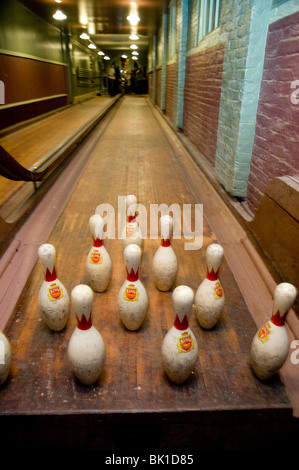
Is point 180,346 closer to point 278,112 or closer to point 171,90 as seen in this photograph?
point 278,112

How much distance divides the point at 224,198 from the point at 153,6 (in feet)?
27.8

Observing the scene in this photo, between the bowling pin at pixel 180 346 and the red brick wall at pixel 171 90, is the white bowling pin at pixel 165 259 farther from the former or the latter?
the red brick wall at pixel 171 90

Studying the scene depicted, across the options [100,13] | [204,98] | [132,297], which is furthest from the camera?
[100,13]

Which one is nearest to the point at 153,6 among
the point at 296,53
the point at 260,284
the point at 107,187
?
the point at 107,187

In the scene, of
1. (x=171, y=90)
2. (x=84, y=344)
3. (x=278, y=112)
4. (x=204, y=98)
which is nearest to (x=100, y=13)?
(x=171, y=90)

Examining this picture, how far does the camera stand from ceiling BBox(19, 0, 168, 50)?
8.34 metres

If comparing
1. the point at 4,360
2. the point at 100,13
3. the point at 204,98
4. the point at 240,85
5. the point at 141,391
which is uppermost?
the point at 100,13

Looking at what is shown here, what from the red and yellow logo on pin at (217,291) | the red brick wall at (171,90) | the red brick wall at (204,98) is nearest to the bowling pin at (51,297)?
the red and yellow logo on pin at (217,291)

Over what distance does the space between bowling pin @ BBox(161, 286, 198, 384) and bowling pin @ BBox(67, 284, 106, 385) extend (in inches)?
8.6

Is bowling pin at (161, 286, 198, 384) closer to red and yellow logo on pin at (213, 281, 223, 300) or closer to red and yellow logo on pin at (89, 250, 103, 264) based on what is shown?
red and yellow logo on pin at (213, 281, 223, 300)

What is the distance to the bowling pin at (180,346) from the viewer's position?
1.07 m

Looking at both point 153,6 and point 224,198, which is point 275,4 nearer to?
point 224,198

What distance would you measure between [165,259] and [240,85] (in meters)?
1.59

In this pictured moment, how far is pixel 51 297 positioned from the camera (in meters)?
1.30
